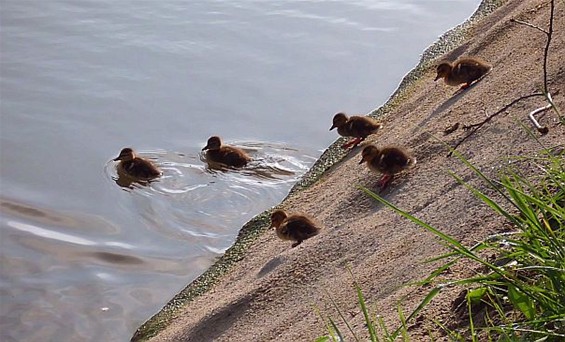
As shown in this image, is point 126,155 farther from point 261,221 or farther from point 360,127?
point 360,127

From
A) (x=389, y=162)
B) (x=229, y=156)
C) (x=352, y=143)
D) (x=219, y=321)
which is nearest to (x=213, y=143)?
(x=229, y=156)

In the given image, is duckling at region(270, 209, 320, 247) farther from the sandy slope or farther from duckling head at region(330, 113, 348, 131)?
duckling head at region(330, 113, 348, 131)

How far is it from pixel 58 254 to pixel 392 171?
200 centimetres

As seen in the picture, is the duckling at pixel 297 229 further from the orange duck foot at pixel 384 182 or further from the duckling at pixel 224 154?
the duckling at pixel 224 154

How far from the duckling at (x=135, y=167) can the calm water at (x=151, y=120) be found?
0.09 meters

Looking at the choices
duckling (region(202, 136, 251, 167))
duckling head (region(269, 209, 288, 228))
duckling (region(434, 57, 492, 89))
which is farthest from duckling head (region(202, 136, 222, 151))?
duckling (region(434, 57, 492, 89))

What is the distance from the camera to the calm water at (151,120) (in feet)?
17.6

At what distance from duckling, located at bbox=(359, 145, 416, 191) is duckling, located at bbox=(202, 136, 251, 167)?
5.29 ft

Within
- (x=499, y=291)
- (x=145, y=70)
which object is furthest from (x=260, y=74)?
(x=499, y=291)

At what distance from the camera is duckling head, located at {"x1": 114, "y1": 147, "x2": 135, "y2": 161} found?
6348 mm

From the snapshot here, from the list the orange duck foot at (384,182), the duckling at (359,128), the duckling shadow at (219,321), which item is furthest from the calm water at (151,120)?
the orange duck foot at (384,182)

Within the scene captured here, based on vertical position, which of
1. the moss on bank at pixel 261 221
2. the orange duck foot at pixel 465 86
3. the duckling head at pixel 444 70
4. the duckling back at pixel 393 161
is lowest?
the moss on bank at pixel 261 221

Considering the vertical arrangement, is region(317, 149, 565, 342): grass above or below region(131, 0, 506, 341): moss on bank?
above

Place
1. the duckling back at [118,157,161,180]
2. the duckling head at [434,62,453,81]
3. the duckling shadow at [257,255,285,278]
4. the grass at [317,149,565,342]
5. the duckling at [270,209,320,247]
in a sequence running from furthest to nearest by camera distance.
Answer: the duckling back at [118,157,161,180] < the duckling head at [434,62,453,81] < the duckling at [270,209,320,247] < the duckling shadow at [257,255,285,278] < the grass at [317,149,565,342]
